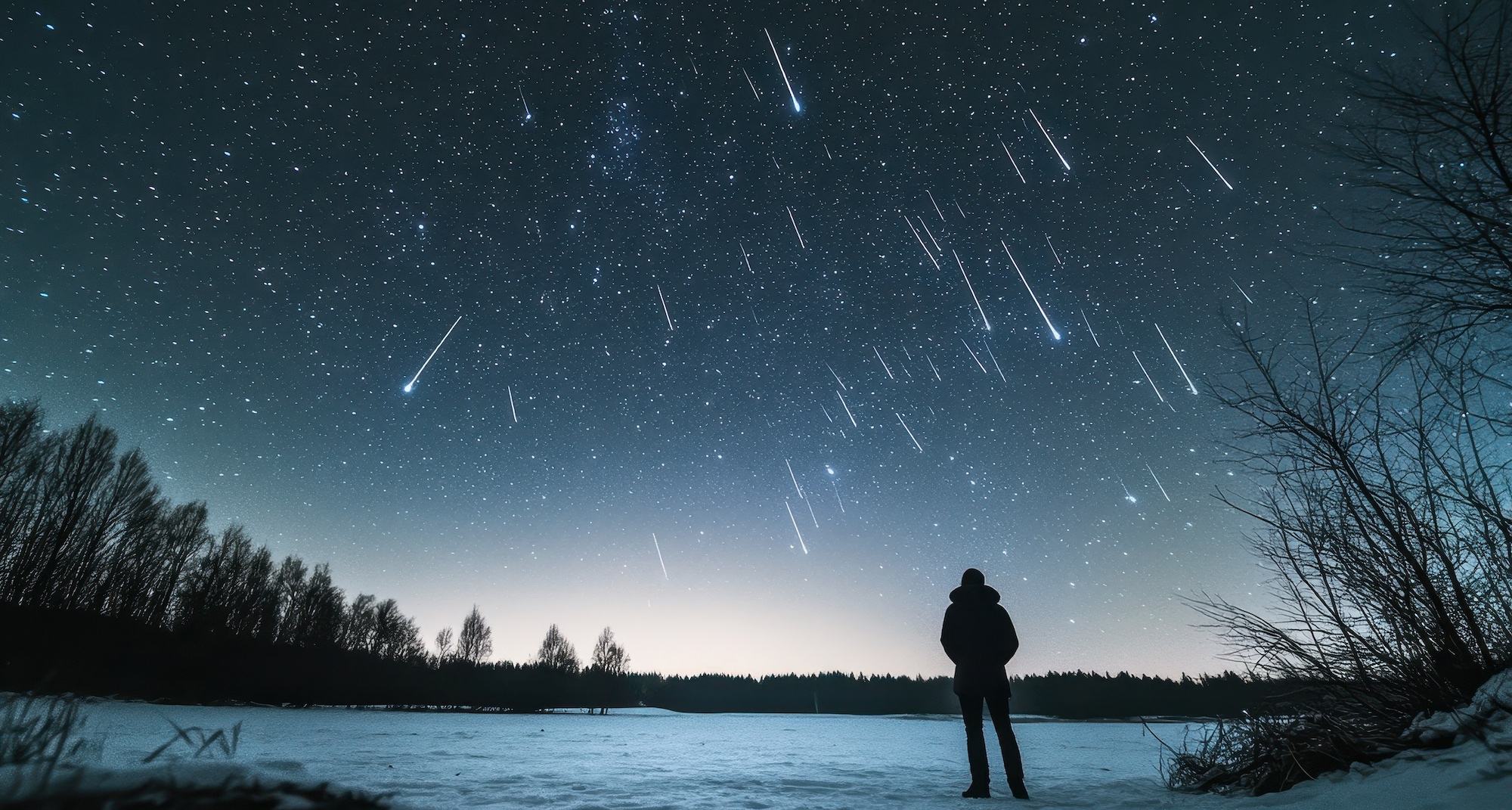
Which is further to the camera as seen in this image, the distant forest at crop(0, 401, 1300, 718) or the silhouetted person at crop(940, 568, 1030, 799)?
the distant forest at crop(0, 401, 1300, 718)

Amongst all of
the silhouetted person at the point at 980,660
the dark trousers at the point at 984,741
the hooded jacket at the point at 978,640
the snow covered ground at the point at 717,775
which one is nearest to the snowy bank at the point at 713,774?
the snow covered ground at the point at 717,775

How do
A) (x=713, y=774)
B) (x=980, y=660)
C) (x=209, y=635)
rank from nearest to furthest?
(x=980, y=660) < (x=713, y=774) < (x=209, y=635)

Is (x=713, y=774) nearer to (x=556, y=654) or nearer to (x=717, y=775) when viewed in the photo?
(x=717, y=775)

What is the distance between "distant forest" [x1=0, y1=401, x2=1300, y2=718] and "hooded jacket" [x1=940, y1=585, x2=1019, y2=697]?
1846 mm

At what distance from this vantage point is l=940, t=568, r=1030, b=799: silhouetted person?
221 inches

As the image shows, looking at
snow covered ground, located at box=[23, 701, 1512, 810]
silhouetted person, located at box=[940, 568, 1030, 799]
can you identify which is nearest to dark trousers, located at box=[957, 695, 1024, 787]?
silhouetted person, located at box=[940, 568, 1030, 799]

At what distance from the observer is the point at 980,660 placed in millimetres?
6125

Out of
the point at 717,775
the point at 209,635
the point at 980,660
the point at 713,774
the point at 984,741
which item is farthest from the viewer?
the point at 209,635

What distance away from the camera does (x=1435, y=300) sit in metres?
4.07

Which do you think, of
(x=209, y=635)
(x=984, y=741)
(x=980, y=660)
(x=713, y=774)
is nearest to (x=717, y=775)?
(x=713, y=774)

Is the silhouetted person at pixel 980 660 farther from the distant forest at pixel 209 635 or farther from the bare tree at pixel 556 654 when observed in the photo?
the bare tree at pixel 556 654

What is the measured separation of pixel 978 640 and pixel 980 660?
200mm

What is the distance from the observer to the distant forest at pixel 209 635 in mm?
16359

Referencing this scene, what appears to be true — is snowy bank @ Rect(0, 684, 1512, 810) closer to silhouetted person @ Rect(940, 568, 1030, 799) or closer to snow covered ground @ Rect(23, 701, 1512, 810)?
snow covered ground @ Rect(23, 701, 1512, 810)
